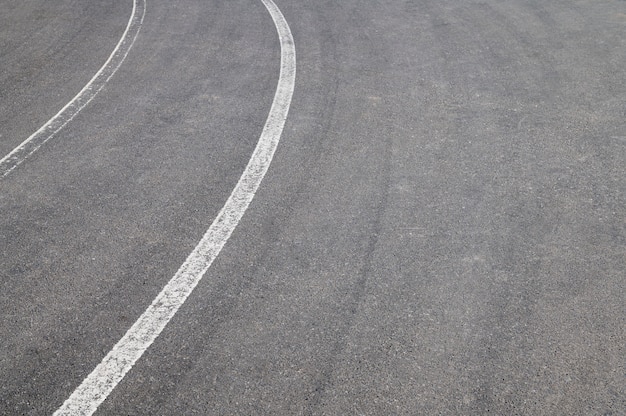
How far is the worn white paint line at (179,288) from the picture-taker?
4.76m

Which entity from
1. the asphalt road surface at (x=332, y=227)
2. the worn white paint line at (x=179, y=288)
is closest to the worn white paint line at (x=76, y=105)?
the asphalt road surface at (x=332, y=227)

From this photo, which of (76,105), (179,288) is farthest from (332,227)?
(76,105)

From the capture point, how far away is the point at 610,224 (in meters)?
6.75

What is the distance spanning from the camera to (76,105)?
935 cm

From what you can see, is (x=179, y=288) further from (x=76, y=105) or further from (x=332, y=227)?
(x=76, y=105)

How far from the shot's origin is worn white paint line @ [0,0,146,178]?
7.96 meters

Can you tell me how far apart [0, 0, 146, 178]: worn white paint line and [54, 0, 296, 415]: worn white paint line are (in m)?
2.42

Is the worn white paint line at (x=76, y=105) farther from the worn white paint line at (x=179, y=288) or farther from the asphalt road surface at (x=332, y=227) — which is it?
the worn white paint line at (x=179, y=288)

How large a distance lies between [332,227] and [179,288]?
1561mm

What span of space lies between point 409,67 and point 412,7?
3.76 meters

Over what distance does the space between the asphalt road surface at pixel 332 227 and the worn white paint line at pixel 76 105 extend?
0.12m

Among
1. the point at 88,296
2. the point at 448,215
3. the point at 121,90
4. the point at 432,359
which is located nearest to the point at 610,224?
the point at 448,215

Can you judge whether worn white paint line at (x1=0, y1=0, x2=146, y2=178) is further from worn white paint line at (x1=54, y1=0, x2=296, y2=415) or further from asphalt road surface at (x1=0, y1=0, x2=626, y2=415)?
worn white paint line at (x1=54, y1=0, x2=296, y2=415)

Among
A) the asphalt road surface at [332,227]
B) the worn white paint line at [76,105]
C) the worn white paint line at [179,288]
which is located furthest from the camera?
the worn white paint line at [76,105]
